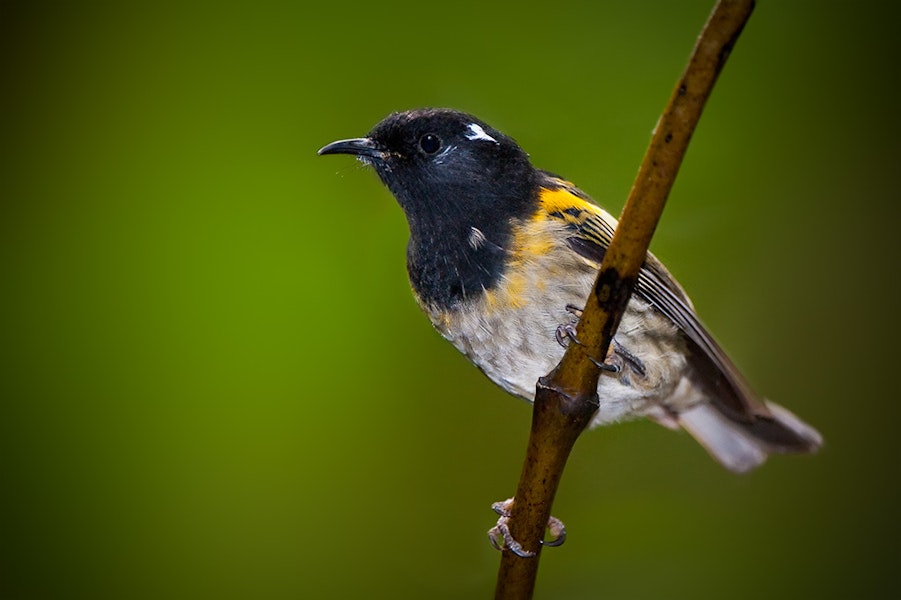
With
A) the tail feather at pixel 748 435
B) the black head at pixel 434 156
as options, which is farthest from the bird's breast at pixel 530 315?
the tail feather at pixel 748 435

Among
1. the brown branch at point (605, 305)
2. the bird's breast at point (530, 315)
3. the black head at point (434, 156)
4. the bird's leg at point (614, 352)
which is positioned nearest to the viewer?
the brown branch at point (605, 305)

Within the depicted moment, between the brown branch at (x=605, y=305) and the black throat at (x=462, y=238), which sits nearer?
the brown branch at (x=605, y=305)

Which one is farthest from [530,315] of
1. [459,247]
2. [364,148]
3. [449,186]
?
[364,148]

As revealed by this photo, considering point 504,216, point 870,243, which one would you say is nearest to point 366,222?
point 504,216

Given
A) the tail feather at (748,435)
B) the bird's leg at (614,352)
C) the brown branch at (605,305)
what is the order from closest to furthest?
the brown branch at (605,305) → the bird's leg at (614,352) → the tail feather at (748,435)

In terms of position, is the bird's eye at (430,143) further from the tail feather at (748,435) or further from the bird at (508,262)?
the tail feather at (748,435)

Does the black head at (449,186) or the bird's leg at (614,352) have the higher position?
the black head at (449,186)

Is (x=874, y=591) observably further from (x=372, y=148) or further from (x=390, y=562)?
(x=372, y=148)
